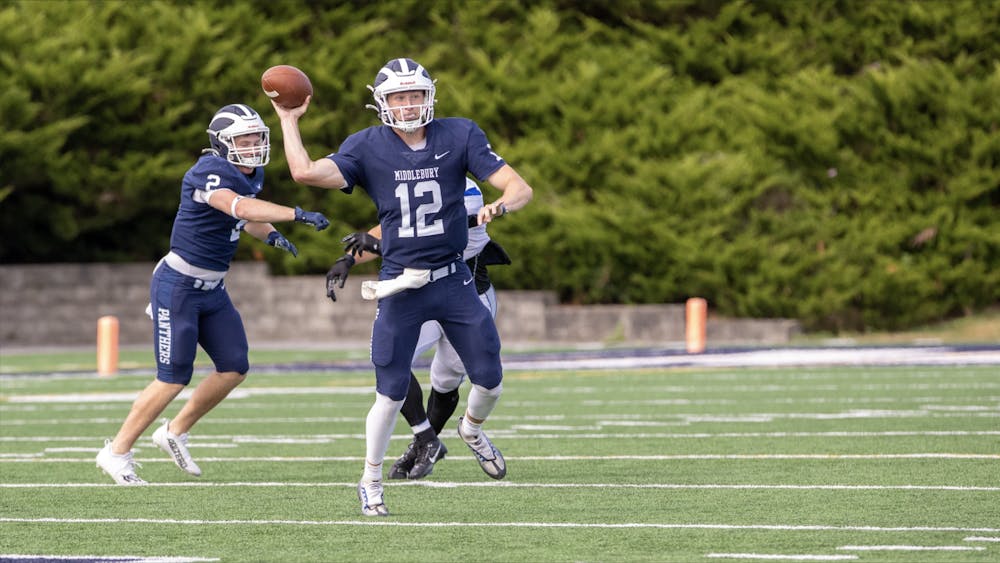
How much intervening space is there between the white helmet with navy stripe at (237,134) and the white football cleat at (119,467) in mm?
1710

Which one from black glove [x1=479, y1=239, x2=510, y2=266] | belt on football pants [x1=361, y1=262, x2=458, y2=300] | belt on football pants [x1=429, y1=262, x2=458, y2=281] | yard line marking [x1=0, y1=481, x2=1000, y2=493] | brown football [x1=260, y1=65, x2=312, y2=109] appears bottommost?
yard line marking [x1=0, y1=481, x2=1000, y2=493]

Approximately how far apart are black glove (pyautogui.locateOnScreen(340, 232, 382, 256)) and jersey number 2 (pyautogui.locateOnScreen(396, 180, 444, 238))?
0.17 meters

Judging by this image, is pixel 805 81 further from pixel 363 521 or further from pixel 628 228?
Result: pixel 363 521

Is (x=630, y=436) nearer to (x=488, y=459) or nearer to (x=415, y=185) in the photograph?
(x=488, y=459)

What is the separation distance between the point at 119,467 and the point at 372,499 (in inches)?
82.9

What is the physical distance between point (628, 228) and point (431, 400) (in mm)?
16413

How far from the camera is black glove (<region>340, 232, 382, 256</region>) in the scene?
7.96 metres

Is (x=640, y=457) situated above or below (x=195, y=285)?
below

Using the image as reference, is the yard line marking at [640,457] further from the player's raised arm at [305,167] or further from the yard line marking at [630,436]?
A: the player's raised arm at [305,167]

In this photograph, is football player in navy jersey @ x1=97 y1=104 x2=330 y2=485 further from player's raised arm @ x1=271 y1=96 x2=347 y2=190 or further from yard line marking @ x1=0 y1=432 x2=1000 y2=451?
yard line marking @ x1=0 y1=432 x2=1000 y2=451

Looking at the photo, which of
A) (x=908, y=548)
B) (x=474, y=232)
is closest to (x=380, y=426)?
(x=474, y=232)

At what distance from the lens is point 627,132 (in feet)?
88.0

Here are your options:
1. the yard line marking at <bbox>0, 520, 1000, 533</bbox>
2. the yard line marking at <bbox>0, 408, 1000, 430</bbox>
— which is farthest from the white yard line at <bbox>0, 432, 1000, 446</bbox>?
the yard line marking at <bbox>0, 520, 1000, 533</bbox>

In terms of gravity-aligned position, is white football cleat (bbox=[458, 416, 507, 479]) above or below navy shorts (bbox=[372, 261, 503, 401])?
below
